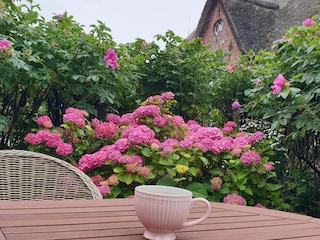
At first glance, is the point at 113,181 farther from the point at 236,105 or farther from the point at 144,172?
the point at 236,105

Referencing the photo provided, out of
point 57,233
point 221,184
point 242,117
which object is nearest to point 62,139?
point 221,184

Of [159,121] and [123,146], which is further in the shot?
[159,121]

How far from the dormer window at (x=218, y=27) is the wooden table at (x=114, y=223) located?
38.0 ft

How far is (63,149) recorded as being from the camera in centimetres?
224

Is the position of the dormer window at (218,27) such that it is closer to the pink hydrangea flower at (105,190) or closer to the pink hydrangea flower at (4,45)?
the pink hydrangea flower at (4,45)

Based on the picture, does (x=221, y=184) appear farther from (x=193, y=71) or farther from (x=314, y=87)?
(x=193, y=71)

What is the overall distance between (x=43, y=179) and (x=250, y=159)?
1.23 m

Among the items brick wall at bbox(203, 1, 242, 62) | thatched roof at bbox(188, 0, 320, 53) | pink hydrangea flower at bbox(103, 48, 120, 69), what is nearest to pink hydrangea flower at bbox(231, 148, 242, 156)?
pink hydrangea flower at bbox(103, 48, 120, 69)

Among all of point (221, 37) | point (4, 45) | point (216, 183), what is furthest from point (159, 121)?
point (221, 37)

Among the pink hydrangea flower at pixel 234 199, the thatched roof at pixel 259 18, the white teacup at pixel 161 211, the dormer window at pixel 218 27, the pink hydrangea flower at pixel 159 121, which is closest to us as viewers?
the white teacup at pixel 161 211

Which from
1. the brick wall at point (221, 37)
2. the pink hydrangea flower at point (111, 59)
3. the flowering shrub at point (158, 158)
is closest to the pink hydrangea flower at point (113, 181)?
the flowering shrub at point (158, 158)

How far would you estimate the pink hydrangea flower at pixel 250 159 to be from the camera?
219 cm

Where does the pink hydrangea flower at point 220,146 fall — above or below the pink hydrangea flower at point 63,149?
below

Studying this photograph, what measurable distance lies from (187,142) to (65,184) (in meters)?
1.01
